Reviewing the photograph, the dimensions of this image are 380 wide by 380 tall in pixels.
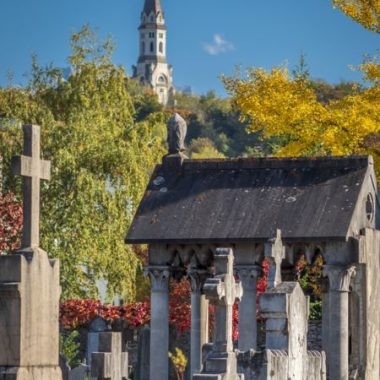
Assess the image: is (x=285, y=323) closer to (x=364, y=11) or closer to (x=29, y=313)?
(x=29, y=313)

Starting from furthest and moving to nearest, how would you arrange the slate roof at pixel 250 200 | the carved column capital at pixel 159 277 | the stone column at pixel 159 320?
the carved column capital at pixel 159 277
the stone column at pixel 159 320
the slate roof at pixel 250 200

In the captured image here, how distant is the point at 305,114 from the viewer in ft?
131

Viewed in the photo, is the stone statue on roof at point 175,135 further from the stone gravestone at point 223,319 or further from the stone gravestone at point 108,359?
the stone gravestone at point 223,319

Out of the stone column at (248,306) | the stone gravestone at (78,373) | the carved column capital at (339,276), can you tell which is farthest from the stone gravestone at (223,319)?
the stone column at (248,306)

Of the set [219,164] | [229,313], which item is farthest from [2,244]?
[229,313]

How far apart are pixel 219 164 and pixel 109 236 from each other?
59.7 feet

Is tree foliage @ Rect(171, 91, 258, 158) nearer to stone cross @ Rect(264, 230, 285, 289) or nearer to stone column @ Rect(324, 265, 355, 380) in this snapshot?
stone column @ Rect(324, 265, 355, 380)

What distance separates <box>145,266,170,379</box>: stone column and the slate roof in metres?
0.68

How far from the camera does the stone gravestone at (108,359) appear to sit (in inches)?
898

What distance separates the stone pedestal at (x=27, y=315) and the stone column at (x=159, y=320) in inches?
540

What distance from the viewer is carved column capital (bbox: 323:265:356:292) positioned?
29094 millimetres

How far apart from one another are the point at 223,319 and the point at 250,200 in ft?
30.1

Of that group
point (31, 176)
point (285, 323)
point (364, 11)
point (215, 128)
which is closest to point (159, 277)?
point (285, 323)

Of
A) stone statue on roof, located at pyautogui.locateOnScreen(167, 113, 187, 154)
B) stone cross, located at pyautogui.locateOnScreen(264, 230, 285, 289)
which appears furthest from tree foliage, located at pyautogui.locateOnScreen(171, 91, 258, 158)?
stone cross, located at pyautogui.locateOnScreen(264, 230, 285, 289)
